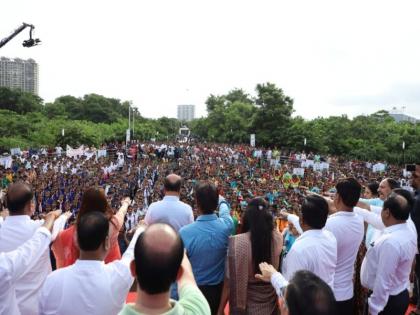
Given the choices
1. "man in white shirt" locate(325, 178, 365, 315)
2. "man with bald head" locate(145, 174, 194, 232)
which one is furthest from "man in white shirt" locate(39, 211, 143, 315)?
"man in white shirt" locate(325, 178, 365, 315)

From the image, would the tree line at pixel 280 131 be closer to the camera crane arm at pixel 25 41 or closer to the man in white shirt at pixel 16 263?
the camera crane arm at pixel 25 41

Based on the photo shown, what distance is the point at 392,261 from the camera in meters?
2.76

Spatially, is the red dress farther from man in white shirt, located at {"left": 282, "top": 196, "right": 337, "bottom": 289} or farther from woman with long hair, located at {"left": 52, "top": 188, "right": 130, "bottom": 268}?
man in white shirt, located at {"left": 282, "top": 196, "right": 337, "bottom": 289}

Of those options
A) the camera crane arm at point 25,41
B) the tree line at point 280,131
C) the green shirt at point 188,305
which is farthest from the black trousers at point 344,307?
the tree line at point 280,131

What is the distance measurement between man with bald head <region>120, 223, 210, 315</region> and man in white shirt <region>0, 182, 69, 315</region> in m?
1.29

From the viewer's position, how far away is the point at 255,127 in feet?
110

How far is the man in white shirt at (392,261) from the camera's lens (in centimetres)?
277

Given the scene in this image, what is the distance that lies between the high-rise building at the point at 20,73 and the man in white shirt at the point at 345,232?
296ft

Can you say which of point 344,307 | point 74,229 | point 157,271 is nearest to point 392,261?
point 344,307

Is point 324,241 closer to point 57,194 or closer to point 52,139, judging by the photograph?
point 57,194

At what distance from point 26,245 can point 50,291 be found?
428 millimetres

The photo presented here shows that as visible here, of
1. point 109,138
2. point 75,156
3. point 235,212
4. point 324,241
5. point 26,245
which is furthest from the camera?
point 109,138

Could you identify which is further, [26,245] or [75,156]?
[75,156]

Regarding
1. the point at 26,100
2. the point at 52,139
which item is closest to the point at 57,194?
the point at 52,139
